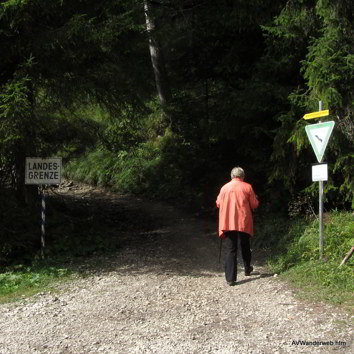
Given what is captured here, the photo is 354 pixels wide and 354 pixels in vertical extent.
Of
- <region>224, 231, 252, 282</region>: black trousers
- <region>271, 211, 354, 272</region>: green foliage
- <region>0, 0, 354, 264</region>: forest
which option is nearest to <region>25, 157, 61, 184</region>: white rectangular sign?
<region>0, 0, 354, 264</region>: forest

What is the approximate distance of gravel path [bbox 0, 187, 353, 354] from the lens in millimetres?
5117

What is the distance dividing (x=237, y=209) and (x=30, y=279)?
391 centimetres

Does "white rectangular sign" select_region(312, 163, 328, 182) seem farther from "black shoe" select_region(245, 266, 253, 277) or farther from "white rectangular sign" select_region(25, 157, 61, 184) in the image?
"white rectangular sign" select_region(25, 157, 61, 184)

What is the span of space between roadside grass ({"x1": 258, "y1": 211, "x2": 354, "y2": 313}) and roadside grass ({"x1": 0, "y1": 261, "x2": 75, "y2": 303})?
3910mm

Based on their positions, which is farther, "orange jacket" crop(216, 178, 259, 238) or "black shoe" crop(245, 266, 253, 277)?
"black shoe" crop(245, 266, 253, 277)

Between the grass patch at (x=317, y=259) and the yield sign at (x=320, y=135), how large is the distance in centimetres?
167

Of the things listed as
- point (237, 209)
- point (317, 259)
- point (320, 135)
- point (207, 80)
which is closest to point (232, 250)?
point (237, 209)

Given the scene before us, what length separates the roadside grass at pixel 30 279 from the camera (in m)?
7.63

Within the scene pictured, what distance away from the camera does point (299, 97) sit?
32.4ft

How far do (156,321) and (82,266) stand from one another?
3.49m

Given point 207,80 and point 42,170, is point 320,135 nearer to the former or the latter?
point 42,170

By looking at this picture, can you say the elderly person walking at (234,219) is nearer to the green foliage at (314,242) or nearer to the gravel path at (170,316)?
the gravel path at (170,316)

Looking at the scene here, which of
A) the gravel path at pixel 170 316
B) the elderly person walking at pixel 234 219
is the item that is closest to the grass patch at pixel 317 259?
the gravel path at pixel 170 316

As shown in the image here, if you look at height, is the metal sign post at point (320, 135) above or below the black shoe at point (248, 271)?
above
